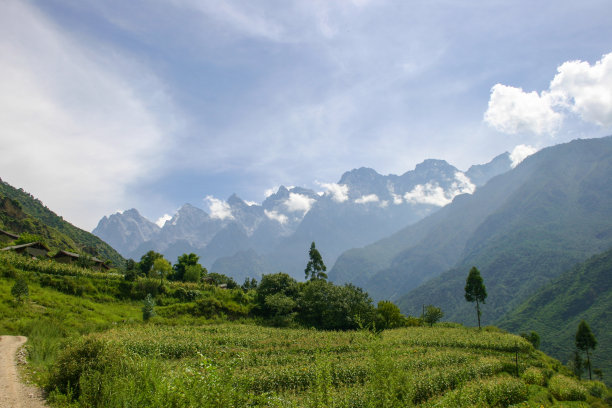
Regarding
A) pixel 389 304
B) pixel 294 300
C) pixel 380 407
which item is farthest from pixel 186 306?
pixel 380 407

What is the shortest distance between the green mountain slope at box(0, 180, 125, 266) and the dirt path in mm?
75596

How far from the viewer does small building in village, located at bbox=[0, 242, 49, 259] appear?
50.0 metres

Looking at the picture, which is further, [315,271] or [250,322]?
[315,271]

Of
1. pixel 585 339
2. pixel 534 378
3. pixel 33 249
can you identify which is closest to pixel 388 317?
pixel 534 378

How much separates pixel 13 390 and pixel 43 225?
4101 inches

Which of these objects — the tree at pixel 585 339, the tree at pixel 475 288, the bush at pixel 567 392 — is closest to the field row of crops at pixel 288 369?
the bush at pixel 567 392

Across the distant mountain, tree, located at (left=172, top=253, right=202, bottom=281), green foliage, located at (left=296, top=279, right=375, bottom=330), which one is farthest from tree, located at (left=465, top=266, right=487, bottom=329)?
the distant mountain

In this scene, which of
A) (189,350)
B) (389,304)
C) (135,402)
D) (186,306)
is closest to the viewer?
(135,402)

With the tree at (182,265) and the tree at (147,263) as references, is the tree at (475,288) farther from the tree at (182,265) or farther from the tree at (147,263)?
the tree at (147,263)

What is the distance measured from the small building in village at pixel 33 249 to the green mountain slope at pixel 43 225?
2493 centimetres

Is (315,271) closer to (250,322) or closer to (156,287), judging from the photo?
(250,322)

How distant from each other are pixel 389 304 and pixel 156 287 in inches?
1290

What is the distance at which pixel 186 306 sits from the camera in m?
40.0

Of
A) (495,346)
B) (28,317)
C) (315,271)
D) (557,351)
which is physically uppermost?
(315,271)
